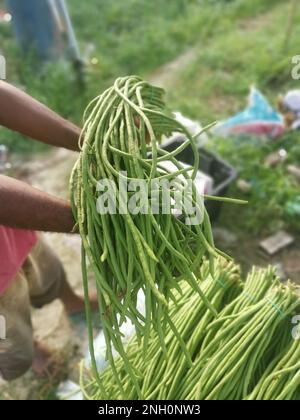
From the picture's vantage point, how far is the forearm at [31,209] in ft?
4.01

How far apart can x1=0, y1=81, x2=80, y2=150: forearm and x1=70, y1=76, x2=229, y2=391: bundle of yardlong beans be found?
29 cm

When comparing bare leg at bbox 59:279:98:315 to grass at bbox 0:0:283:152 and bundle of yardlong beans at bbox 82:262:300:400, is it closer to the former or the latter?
bundle of yardlong beans at bbox 82:262:300:400

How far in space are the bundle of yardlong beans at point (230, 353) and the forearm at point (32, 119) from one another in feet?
2.39

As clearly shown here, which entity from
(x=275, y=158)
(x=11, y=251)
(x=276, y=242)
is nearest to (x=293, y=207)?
(x=276, y=242)

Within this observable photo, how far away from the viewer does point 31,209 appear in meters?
1.26

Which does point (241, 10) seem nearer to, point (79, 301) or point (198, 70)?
point (198, 70)

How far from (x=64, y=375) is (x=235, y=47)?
3214mm

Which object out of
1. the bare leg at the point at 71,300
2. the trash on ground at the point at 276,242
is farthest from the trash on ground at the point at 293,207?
the bare leg at the point at 71,300

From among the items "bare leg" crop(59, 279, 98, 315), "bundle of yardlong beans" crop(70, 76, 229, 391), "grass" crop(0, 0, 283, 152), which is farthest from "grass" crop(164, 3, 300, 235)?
"bundle of yardlong beans" crop(70, 76, 229, 391)

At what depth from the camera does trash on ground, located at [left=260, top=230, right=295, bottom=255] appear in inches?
102

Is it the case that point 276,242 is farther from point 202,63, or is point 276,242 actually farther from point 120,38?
point 120,38

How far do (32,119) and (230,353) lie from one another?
1.06 meters

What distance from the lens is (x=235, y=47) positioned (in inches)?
158
